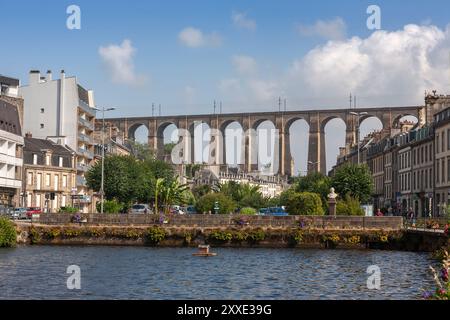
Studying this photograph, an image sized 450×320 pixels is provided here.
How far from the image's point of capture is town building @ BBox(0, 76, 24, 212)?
73.0 m

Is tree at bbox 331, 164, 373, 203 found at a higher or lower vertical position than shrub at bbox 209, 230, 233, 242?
higher

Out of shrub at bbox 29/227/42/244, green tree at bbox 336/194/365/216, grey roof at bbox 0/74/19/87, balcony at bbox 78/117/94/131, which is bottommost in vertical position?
shrub at bbox 29/227/42/244

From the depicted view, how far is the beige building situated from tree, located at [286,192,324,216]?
27.2 metres

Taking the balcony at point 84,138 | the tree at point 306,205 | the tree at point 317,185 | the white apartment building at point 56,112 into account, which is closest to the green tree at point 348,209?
the tree at point 306,205

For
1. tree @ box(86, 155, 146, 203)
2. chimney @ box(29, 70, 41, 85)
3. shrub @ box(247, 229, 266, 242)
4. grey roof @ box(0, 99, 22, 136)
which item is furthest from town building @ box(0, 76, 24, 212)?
shrub @ box(247, 229, 266, 242)

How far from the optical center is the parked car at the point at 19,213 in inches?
2613

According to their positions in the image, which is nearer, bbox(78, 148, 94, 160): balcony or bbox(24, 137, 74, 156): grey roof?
bbox(24, 137, 74, 156): grey roof

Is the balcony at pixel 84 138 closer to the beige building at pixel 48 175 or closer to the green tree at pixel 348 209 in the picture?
the beige building at pixel 48 175

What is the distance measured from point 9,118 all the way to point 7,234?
29285 millimetres

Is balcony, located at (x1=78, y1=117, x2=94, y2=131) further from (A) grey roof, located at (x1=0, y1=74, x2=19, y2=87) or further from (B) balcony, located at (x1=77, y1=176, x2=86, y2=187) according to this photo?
(A) grey roof, located at (x1=0, y1=74, x2=19, y2=87)

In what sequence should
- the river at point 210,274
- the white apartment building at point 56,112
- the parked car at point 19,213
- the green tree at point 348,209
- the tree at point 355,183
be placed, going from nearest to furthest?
the river at point 210,274, the green tree at point 348,209, the parked car at point 19,213, the tree at point 355,183, the white apartment building at point 56,112

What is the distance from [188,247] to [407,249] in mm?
15462

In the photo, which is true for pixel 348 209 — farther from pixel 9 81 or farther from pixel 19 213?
pixel 9 81

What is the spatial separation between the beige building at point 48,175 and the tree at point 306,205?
27.2 metres
